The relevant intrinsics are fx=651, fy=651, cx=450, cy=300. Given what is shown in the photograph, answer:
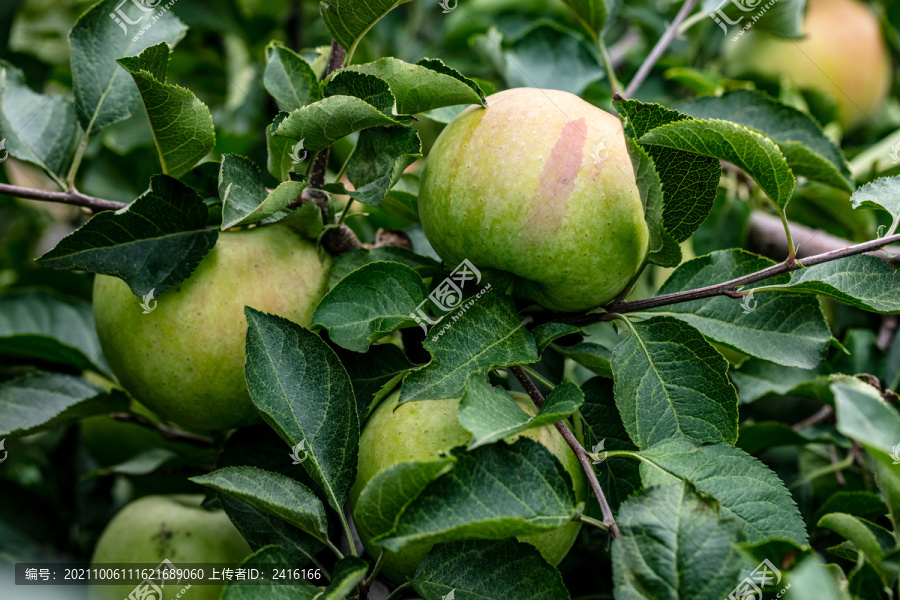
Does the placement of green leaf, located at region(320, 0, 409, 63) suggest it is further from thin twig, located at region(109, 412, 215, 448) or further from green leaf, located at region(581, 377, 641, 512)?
thin twig, located at region(109, 412, 215, 448)

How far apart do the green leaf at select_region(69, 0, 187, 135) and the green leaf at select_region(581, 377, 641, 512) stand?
0.72 meters

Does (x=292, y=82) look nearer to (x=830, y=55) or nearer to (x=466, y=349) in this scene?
(x=466, y=349)

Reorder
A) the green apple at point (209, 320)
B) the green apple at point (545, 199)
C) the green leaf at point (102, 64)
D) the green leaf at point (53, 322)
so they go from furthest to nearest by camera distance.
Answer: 1. the green leaf at point (53, 322)
2. the green leaf at point (102, 64)
3. the green apple at point (209, 320)
4. the green apple at point (545, 199)

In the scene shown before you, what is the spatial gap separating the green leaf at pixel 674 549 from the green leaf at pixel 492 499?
56mm

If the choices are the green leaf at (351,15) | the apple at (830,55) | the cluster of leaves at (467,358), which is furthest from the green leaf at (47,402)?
the apple at (830,55)

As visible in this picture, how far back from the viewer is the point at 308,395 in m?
0.69

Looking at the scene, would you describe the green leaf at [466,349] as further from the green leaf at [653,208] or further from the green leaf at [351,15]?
the green leaf at [351,15]

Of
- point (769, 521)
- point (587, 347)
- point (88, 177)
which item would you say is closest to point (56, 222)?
point (88, 177)

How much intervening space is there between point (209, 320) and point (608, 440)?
48cm

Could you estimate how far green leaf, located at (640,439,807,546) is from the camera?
1.97ft

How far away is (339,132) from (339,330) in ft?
0.71

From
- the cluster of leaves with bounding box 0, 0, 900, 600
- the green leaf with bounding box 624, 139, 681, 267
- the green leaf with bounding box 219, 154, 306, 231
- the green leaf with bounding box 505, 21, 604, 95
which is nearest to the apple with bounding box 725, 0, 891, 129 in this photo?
the green leaf with bounding box 505, 21, 604, 95

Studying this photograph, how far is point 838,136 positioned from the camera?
1.64 m

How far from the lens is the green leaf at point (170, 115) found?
2.26 ft
